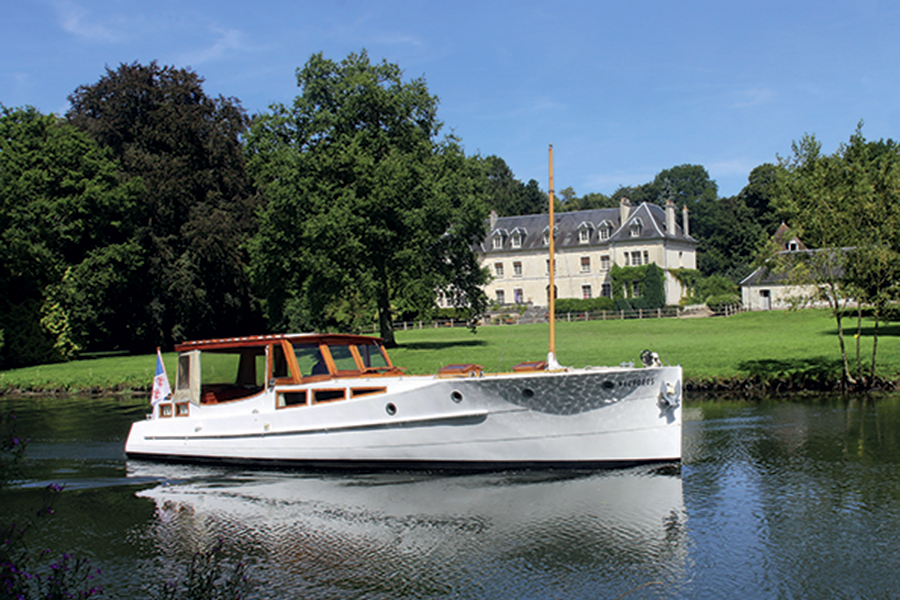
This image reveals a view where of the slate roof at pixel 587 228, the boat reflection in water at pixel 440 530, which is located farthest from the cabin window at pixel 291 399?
the slate roof at pixel 587 228

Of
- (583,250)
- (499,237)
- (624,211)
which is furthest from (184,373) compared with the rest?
(499,237)

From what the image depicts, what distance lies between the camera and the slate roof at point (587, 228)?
8331 centimetres

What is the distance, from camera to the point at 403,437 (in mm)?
16359

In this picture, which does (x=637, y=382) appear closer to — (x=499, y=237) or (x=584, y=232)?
(x=584, y=232)

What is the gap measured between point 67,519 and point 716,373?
23.4 meters

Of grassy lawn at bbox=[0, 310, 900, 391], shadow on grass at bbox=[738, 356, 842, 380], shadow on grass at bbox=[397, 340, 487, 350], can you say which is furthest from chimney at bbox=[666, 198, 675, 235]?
shadow on grass at bbox=[738, 356, 842, 380]

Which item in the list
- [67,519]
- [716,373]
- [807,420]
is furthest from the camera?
[716,373]

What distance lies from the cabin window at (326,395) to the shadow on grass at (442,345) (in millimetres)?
27210

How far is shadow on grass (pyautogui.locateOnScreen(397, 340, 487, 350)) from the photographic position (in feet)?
149

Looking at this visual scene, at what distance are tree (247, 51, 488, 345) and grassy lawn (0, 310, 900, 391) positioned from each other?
4.90 m

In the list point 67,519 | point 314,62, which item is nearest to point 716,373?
point 67,519

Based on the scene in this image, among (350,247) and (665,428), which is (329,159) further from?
(665,428)

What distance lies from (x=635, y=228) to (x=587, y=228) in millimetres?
5867

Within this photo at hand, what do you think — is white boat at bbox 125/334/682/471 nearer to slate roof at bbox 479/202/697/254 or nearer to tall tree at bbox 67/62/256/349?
tall tree at bbox 67/62/256/349
